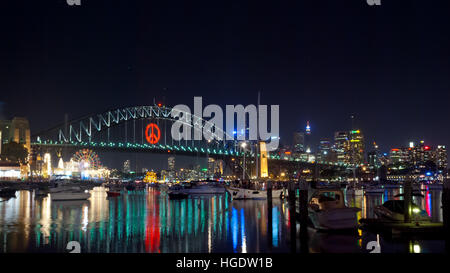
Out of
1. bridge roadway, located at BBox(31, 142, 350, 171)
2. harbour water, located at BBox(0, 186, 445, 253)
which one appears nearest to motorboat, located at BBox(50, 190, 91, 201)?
harbour water, located at BBox(0, 186, 445, 253)

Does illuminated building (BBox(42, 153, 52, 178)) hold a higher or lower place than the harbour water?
higher

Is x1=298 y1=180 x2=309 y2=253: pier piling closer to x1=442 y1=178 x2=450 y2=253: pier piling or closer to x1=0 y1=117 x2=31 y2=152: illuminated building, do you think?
x1=442 y1=178 x2=450 y2=253: pier piling

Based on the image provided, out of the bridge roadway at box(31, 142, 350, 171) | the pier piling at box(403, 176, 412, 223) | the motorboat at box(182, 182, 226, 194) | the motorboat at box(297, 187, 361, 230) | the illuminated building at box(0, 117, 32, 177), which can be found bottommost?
the motorboat at box(182, 182, 226, 194)

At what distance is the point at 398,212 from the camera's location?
20438 millimetres

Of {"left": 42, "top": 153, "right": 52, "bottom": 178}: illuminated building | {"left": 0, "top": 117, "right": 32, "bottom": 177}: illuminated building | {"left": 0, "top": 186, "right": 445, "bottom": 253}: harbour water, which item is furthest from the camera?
{"left": 42, "top": 153, "right": 52, "bottom": 178}: illuminated building

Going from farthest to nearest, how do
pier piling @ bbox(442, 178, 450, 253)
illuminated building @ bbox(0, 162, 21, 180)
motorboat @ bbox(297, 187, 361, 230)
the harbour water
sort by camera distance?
1. illuminated building @ bbox(0, 162, 21, 180)
2. motorboat @ bbox(297, 187, 361, 230)
3. pier piling @ bbox(442, 178, 450, 253)
4. the harbour water

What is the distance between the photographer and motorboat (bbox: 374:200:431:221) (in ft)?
64.2

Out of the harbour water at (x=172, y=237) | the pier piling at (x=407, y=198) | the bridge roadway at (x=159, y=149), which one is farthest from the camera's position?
the bridge roadway at (x=159, y=149)

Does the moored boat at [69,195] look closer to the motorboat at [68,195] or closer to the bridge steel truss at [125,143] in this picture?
the motorboat at [68,195]

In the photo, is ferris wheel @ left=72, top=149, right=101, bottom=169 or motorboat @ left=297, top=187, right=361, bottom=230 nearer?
motorboat @ left=297, top=187, right=361, bottom=230

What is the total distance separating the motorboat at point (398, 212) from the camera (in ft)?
64.2

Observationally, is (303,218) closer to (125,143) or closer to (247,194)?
(247,194)

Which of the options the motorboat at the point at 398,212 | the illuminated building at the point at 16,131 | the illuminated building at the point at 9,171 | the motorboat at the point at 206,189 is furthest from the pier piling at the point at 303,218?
the illuminated building at the point at 16,131
